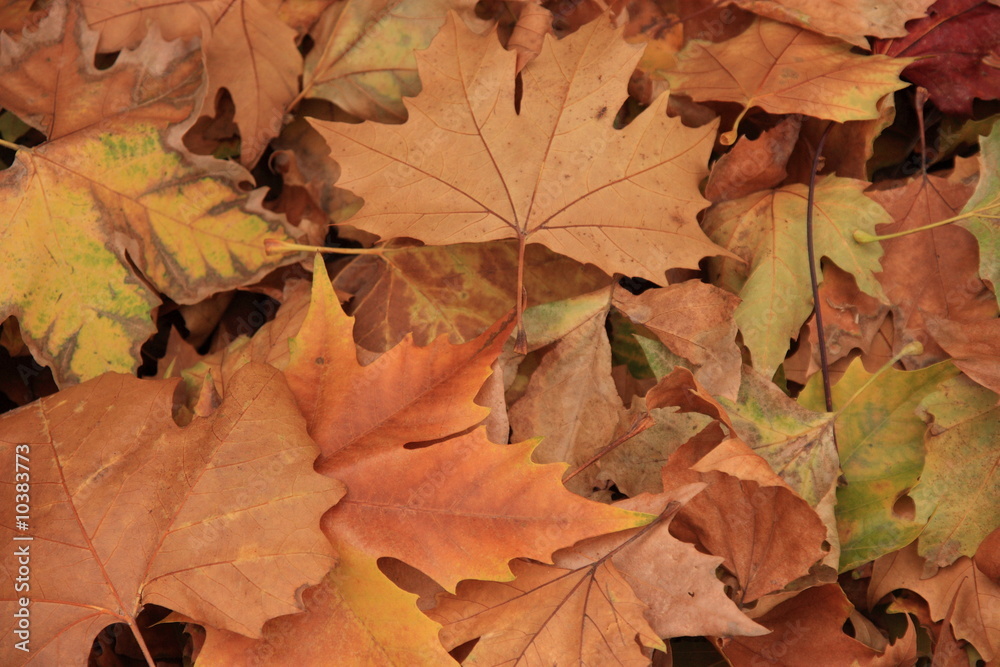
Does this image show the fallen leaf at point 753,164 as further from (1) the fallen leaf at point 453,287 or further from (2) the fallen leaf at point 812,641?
(2) the fallen leaf at point 812,641

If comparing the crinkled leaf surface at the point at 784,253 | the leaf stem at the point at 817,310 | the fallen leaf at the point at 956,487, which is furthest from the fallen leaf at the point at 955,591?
the crinkled leaf surface at the point at 784,253

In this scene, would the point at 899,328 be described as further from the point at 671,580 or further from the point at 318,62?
the point at 318,62

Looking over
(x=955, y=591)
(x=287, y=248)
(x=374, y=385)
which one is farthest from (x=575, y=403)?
(x=955, y=591)

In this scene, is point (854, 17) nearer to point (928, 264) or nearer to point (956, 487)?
point (928, 264)

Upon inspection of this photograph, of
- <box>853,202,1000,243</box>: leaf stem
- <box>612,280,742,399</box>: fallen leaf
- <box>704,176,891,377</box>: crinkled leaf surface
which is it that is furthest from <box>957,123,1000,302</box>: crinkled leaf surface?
<box>612,280,742,399</box>: fallen leaf

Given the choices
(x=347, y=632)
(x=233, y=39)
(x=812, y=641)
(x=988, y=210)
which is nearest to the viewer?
(x=347, y=632)

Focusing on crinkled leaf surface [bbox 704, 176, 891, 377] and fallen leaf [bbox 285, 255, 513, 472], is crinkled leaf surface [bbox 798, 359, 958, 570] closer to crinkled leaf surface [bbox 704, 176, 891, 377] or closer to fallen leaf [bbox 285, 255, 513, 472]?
crinkled leaf surface [bbox 704, 176, 891, 377]

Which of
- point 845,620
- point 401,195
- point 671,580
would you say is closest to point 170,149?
point 401,195
